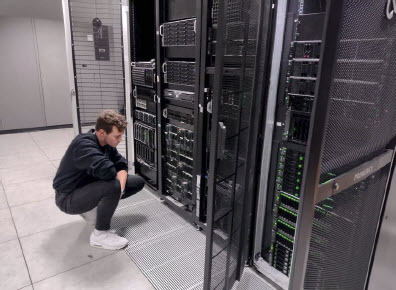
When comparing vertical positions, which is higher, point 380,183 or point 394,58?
point 394,58

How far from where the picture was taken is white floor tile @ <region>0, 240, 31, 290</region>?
5.82 ft

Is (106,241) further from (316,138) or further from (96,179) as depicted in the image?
(316,138)

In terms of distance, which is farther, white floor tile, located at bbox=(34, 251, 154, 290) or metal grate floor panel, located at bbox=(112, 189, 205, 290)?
metal grate floor panel, located at bbox=(112, 189, 205, 290)

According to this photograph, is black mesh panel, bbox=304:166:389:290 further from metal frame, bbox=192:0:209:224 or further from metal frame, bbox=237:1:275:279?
metal frame, bbox=192:0:209:224

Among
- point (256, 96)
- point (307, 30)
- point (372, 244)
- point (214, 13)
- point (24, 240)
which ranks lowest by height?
point (24, 240)

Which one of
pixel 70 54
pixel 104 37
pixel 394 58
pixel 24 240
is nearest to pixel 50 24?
pixel 104 37

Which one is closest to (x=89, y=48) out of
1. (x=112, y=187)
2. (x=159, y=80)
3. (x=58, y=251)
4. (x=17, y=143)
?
(x=17, y=143)

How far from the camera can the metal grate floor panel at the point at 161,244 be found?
Answer: 6.17 feet

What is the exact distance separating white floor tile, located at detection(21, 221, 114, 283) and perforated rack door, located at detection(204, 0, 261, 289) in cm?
109

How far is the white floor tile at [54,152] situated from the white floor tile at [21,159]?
8cm

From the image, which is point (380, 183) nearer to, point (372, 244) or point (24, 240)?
point (372, 244)

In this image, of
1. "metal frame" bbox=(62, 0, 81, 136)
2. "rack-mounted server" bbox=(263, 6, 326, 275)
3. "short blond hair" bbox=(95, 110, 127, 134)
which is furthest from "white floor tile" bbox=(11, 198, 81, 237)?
"rack-mounted server" bbox=(263, 6, 326, 275)

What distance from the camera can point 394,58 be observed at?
879 mm

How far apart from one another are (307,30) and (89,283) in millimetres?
2068
